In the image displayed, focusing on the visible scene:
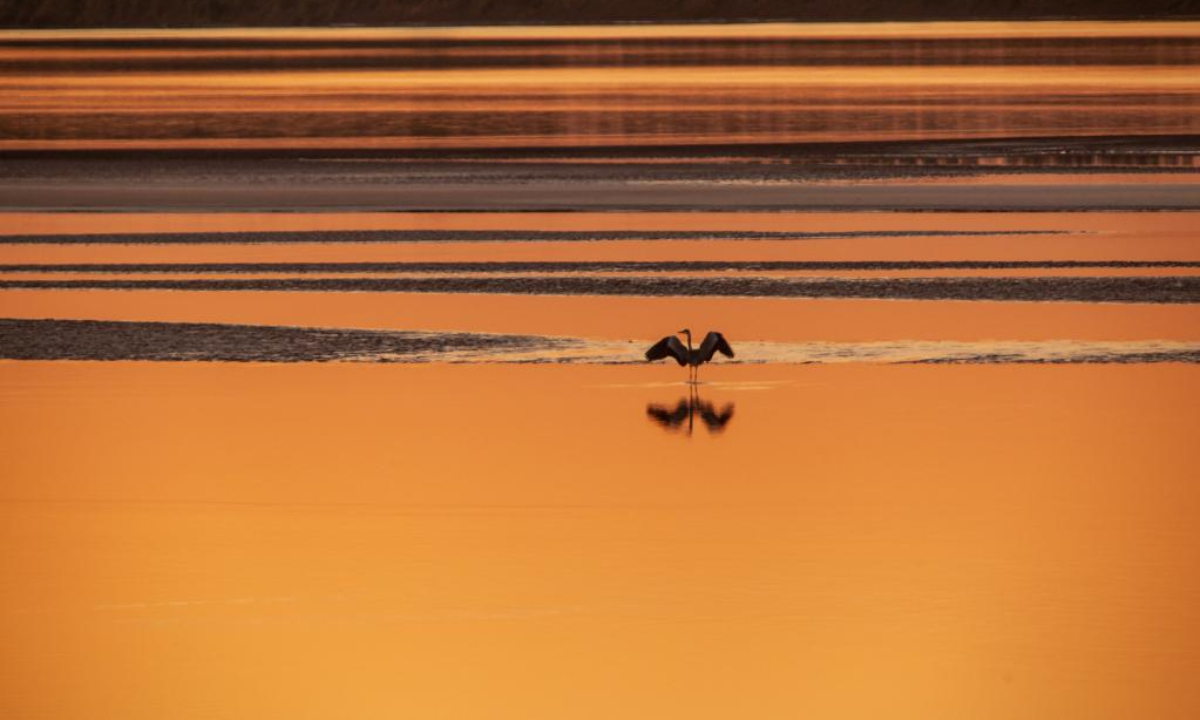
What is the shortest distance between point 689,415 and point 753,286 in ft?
21.3

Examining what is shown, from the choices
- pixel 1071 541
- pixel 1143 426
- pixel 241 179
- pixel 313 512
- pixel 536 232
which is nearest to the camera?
pixel 1071 541

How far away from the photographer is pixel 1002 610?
996 centimetres

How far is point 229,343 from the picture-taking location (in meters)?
18.0

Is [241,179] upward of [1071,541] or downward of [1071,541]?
upward

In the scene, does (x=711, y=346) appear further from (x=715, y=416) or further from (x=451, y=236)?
(x=451, y=236)

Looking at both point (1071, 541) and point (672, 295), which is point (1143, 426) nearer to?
point (1071, 541)

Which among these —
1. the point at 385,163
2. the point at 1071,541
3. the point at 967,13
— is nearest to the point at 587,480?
the point at 1071,541

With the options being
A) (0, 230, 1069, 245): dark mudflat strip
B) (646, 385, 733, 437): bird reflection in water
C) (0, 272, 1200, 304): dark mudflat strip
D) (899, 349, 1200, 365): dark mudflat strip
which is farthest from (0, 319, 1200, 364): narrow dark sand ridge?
(0, 230, 1069, 245): dark mudflat strip

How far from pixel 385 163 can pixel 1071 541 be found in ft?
88.1

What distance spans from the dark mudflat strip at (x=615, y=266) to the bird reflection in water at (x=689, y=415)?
728cm

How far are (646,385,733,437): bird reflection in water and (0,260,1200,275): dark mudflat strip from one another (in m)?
7.28

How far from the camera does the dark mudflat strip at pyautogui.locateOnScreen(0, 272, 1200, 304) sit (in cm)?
2050

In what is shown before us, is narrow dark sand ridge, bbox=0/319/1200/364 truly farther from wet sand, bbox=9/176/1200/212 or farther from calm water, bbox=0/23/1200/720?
wet sand, bbox=9/176/1200/212

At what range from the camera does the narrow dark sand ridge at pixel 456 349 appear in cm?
1702
